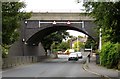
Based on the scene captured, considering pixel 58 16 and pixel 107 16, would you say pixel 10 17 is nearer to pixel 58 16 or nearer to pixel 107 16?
pixel 107 16

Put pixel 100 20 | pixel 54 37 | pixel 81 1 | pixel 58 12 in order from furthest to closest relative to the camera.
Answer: pixel 54 37
pixel 58 12
pixel 100 20
pixel 81 1

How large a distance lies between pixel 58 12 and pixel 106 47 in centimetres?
1973

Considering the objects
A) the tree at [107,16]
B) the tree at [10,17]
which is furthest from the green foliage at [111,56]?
the tree at [107,16]

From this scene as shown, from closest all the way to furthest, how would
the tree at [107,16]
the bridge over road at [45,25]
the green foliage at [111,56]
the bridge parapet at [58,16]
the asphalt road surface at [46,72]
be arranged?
the tree at [107,16], the asphalt road surface at [46,72], the green foliage at [111,56], the bridge parapet at [58,16], the bridge over road at [45,25]

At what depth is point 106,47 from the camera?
42.0m

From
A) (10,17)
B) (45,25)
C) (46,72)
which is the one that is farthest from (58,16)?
(46,72)

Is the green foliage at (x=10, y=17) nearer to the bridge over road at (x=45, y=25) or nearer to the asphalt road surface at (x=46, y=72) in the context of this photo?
the asphalt road surface at (x=46, y=72)

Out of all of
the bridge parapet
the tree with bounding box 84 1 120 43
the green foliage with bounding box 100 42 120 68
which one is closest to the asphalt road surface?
the green foliage with bounding box 100 42 120 68

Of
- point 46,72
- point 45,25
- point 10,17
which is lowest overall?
point 46,72

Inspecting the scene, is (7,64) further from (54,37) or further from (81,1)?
(54,37)

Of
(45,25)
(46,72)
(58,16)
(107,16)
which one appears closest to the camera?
(107,16)

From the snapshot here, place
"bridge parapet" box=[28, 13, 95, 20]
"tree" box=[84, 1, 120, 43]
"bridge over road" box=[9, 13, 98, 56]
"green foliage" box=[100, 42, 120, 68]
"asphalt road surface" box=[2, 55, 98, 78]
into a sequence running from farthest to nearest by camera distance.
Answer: "bridge over road" box=[9, 13, 98, 56]
"bridge parapet" box=[28, 13, 95, 20]
"green foliage" box=[100, 42, 120, 68]
"asphalt road surface" box=[2, 55, 98, 78]
"tree" box=[84, 1, 120, 43]

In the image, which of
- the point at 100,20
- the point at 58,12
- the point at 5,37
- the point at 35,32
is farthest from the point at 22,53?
the point at 100,20

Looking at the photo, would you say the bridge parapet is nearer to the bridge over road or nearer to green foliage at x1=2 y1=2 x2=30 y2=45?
the bridge over road
